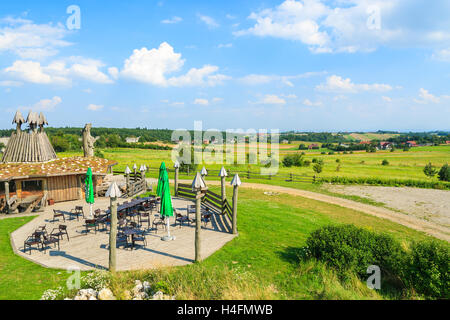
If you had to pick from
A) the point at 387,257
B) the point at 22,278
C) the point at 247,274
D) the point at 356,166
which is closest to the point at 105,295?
the point at 22,278

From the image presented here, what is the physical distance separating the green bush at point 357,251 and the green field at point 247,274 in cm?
50

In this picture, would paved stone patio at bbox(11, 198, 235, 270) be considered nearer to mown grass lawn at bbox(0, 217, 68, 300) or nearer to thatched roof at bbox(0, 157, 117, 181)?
mown grass lawn at bbox(0, 217, 68, 300)

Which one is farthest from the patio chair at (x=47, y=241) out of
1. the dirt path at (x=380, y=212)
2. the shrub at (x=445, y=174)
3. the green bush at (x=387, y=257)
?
the shrub at (x=445, y=174)

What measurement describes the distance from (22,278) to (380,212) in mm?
19823

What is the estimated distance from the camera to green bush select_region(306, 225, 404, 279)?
7.96 metres

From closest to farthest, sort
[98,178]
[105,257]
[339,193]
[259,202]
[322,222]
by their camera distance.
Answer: [105,257]
[322,222]
[259,202]
[98,178]
[339,193]

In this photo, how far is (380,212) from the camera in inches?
686

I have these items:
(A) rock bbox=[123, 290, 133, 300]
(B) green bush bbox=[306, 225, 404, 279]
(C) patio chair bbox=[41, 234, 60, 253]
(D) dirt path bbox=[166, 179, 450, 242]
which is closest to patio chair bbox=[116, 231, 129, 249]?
(C) patio chair bbox=[41, 234, 60, 253]

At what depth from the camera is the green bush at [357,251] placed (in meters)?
7.96

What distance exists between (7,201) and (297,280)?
1672cm

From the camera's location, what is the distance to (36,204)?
15727 mm
